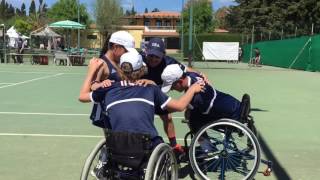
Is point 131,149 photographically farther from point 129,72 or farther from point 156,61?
point 156,61

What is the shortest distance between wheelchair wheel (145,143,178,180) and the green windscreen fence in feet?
89.1

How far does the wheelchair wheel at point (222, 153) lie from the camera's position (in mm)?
5656

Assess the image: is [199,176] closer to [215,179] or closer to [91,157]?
[215,179]

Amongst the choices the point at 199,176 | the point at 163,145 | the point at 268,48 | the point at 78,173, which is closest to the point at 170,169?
the point at 163,145

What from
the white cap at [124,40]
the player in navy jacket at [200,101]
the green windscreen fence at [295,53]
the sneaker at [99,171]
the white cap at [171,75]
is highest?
the white cap at [124,40]

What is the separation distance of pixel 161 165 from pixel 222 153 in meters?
1.41

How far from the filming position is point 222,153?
5707 mm

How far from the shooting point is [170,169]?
4707 mm

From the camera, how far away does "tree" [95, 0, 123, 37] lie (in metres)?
75.3

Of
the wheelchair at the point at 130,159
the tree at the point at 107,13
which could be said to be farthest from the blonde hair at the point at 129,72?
the tree at the point at 107,13

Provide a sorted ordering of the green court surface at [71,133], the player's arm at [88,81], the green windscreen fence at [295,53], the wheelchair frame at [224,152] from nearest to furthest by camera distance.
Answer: the player's arm at [88,81], the wheelchair frame at [224,152], the green court surface at [71,133], the green windscreen fence at [295,53]

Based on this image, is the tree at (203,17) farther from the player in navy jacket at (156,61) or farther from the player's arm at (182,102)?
the player's arm at (182,102)

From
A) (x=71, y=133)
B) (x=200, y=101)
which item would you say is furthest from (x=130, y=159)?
(x=71, y=133)

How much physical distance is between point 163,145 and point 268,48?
4071cm
